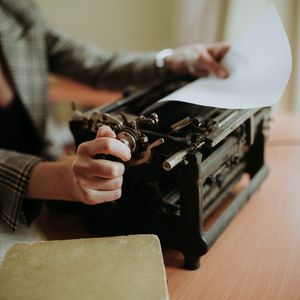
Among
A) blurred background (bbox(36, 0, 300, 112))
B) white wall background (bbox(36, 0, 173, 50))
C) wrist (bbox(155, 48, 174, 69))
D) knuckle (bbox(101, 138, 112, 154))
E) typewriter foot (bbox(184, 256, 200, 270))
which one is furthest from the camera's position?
white wall background (bbox(36, 0, 173, 50))

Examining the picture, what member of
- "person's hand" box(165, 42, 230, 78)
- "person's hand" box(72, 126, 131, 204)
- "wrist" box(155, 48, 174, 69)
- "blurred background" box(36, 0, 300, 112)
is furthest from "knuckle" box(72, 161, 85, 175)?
"blurred background" box(36, 0, 300, 112)

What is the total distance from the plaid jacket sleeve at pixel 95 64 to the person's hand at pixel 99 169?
2.00 feet

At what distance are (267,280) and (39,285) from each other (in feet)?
1.26

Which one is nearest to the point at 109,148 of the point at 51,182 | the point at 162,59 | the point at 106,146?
the point at 106,146

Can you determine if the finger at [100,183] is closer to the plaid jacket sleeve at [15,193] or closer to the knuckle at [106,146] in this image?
the knuckle at [106,146]

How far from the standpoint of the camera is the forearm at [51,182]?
768mm

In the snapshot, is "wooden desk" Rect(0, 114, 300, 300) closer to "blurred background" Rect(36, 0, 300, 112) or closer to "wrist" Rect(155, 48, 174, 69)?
"wrist" Rect(155, 48, 174, 69)

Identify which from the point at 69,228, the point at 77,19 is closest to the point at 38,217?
the point at 69,228

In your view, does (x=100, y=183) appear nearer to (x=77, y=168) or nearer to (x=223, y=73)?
(x=77, y=168)

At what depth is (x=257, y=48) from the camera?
935 millimetres

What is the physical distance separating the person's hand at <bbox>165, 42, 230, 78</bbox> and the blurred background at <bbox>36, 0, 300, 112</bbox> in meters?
0.50

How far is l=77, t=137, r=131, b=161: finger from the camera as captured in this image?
2.10 ft

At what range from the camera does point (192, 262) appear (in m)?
0.75

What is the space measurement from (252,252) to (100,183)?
1.07 feet
